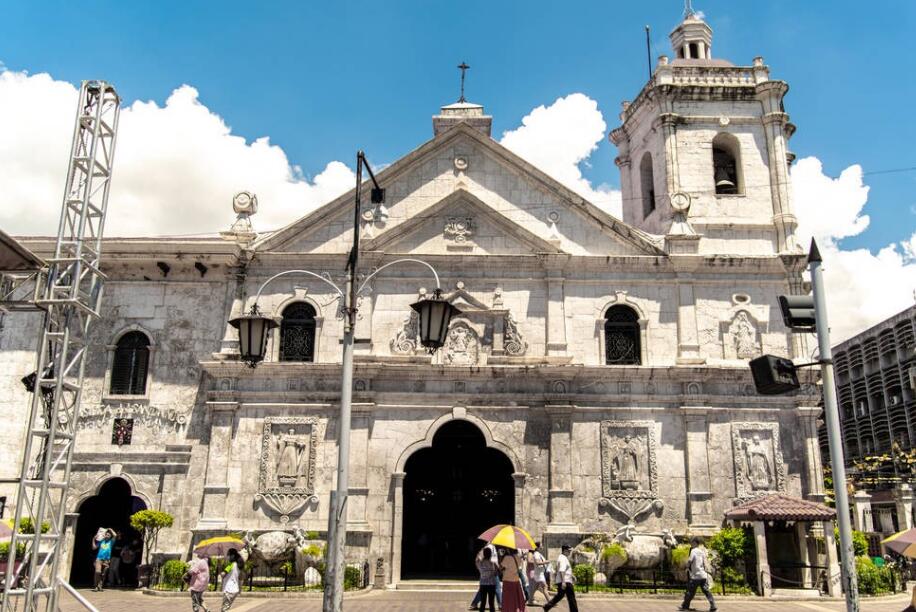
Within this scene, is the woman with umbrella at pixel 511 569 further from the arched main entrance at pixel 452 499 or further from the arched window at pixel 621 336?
the arched window at pixel 621 336

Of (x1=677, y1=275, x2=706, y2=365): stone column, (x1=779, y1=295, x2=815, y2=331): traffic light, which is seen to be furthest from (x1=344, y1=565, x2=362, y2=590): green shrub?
(x1=779, y1=295, x2=815, y2=331): traffic light

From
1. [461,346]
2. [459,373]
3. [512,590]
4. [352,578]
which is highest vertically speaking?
[461,346]

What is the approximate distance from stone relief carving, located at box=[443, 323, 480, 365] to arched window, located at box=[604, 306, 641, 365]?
13.8 ft

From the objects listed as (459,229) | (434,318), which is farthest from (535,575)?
(459,229)

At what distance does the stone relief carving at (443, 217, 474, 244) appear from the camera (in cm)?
2645

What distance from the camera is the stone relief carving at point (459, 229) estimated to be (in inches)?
1041

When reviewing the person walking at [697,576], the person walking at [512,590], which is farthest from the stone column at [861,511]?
the person walking at [512,590]

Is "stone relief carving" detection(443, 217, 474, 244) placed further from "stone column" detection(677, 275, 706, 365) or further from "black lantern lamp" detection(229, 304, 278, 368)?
"black lantern lamp" detection(229, 304, 278, 368)

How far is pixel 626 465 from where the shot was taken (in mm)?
24188

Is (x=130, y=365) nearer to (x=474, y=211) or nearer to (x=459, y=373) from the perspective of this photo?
(x=459, y=373)

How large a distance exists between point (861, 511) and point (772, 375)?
3952 cm

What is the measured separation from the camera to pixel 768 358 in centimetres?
985

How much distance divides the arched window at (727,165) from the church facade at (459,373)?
3.45ft

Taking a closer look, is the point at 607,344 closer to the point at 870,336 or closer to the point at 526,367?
the point at 526,367
